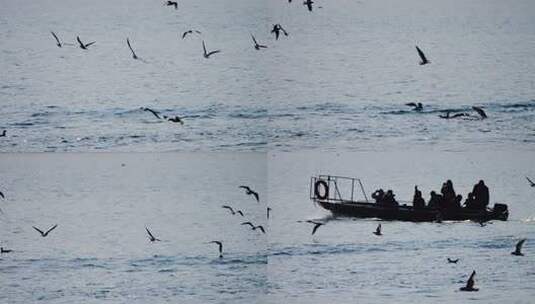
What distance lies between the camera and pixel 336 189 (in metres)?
4.98

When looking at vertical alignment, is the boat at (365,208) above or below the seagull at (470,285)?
above

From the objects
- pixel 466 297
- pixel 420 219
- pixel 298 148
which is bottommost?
pixel 466 297

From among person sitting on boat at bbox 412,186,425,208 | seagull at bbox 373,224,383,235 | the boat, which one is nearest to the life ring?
the boat

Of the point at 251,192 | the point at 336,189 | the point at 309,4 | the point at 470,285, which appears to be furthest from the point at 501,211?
the point at 309,4

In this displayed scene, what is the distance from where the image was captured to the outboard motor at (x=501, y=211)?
492 centimetres

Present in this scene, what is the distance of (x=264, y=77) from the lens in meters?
4.95

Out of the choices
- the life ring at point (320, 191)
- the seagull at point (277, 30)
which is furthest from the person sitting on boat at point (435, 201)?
the seagull at point (277, 30)

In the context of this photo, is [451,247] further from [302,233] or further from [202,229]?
[202,229]

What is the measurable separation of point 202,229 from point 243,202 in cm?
21

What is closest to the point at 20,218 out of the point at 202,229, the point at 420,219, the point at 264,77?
the point at 202,229

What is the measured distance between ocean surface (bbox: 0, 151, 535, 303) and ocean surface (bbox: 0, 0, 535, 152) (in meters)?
0.09

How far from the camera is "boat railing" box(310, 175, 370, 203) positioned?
495 centimetres

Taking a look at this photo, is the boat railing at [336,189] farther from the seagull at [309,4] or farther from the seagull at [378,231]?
the seagull at [309,4]

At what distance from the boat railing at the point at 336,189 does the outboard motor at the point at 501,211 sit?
0.55 metres
